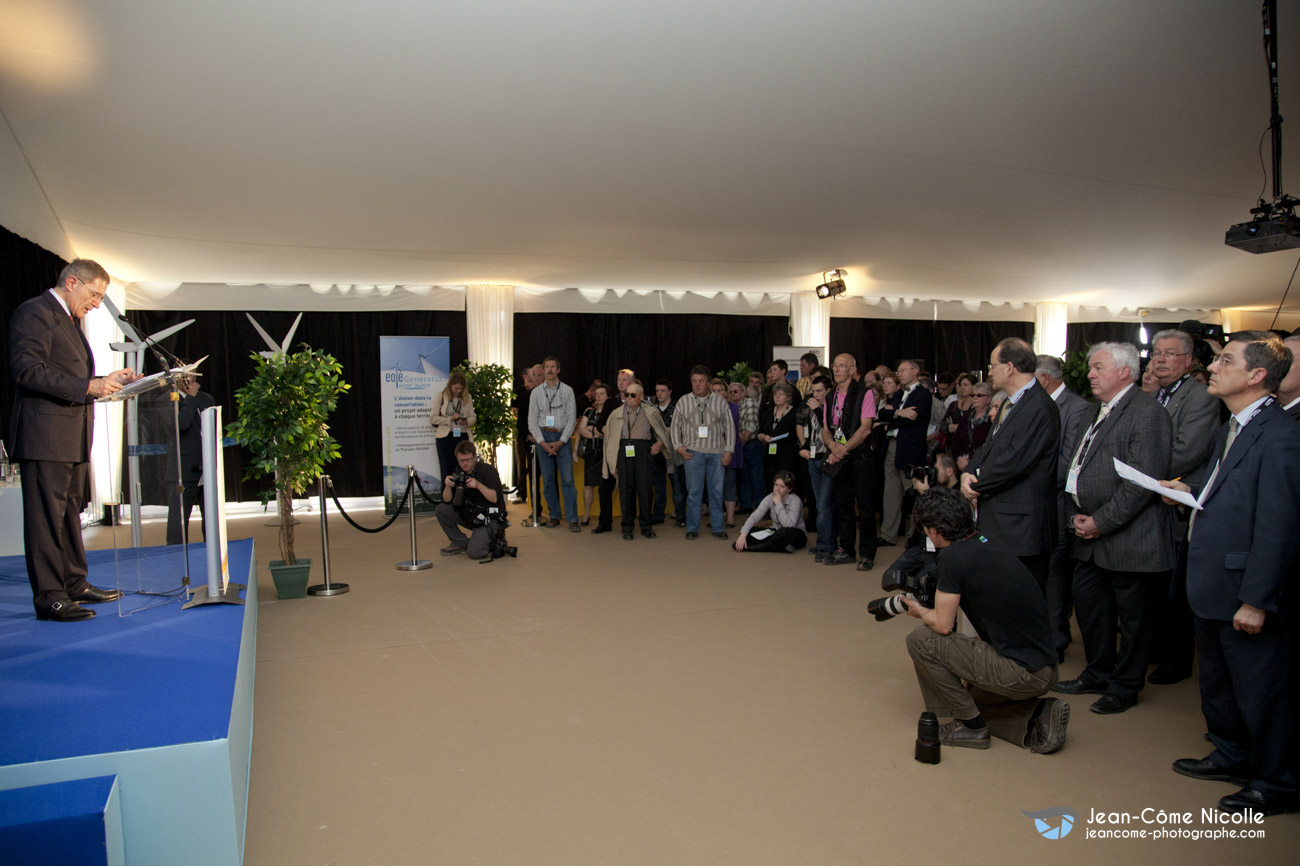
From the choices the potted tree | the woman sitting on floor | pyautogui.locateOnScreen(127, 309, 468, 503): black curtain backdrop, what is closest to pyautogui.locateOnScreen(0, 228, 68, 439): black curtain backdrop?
the potted tree

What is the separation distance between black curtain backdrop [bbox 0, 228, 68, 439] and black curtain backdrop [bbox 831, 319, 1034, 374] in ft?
29.8

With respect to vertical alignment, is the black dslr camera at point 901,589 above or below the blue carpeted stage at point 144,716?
above

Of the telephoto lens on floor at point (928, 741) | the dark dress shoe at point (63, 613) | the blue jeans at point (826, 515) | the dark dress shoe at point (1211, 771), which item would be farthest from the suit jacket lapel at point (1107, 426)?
the dark dress shoe at point (63, 613)

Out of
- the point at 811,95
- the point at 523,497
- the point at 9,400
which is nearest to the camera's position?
the point at 811,95

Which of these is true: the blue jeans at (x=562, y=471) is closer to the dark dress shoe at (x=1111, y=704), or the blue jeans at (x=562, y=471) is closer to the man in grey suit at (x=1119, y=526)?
the man in grey suit at (x=1119, y=526)

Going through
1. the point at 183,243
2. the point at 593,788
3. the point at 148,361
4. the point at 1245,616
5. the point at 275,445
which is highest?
the point at 183,243

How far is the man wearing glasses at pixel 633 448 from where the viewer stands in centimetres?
711

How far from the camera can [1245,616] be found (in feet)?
7.50

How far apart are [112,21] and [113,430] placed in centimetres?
555

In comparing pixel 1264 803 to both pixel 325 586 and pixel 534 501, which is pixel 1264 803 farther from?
pixel 534 501

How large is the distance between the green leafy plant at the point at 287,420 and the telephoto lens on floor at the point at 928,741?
4.21 metres

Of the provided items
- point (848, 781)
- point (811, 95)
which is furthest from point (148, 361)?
point (848, 781)

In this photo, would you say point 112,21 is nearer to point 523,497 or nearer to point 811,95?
point 811,95

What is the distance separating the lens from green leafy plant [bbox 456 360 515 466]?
27.4ft
